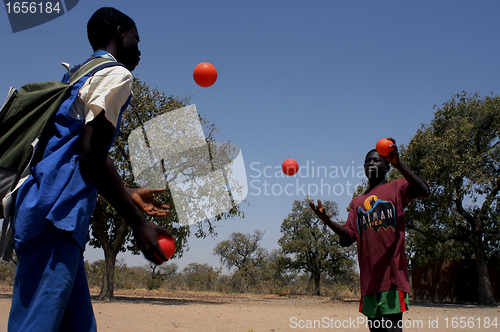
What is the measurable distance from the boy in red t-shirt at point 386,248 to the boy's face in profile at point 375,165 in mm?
147

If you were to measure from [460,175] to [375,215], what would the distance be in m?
17.4

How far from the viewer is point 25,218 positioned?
4.69 ft

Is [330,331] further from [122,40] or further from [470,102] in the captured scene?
[470,102]

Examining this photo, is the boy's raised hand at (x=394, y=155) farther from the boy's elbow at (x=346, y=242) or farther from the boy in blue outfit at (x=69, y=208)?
the boy in blue outfit at (x=69, y=208)

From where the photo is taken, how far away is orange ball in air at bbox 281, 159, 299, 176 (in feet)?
22.5

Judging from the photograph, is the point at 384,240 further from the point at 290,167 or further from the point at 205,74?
the point at 290,167

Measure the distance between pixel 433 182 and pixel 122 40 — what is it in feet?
66.1

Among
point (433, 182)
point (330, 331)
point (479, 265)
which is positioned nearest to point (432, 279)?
point (479, 265)

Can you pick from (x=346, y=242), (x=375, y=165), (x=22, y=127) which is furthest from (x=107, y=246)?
(x=22, y=127)

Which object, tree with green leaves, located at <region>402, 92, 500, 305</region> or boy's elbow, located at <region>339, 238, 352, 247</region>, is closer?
boy's elbow, located at <region>339, 238, 352, 247</region>

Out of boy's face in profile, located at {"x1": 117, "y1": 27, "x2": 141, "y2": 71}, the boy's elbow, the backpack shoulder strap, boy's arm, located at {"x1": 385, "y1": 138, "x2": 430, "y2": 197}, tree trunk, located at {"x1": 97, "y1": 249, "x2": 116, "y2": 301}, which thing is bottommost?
tree trunk, located at {"x1": 97, "y1": 249, "x2": 116, "y2": 301}

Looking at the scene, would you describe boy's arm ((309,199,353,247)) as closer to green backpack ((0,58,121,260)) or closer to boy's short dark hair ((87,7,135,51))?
boy's short dark hair ((87,7,135,51))

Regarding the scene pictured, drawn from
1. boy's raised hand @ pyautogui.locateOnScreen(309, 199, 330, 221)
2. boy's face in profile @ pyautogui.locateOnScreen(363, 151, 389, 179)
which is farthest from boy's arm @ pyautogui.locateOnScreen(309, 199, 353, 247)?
boy's face in profile @ pyautogui.locateOnScreen(363, 151, 389, 179)

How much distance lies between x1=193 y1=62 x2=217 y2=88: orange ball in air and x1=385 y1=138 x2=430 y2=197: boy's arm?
9.42ft
